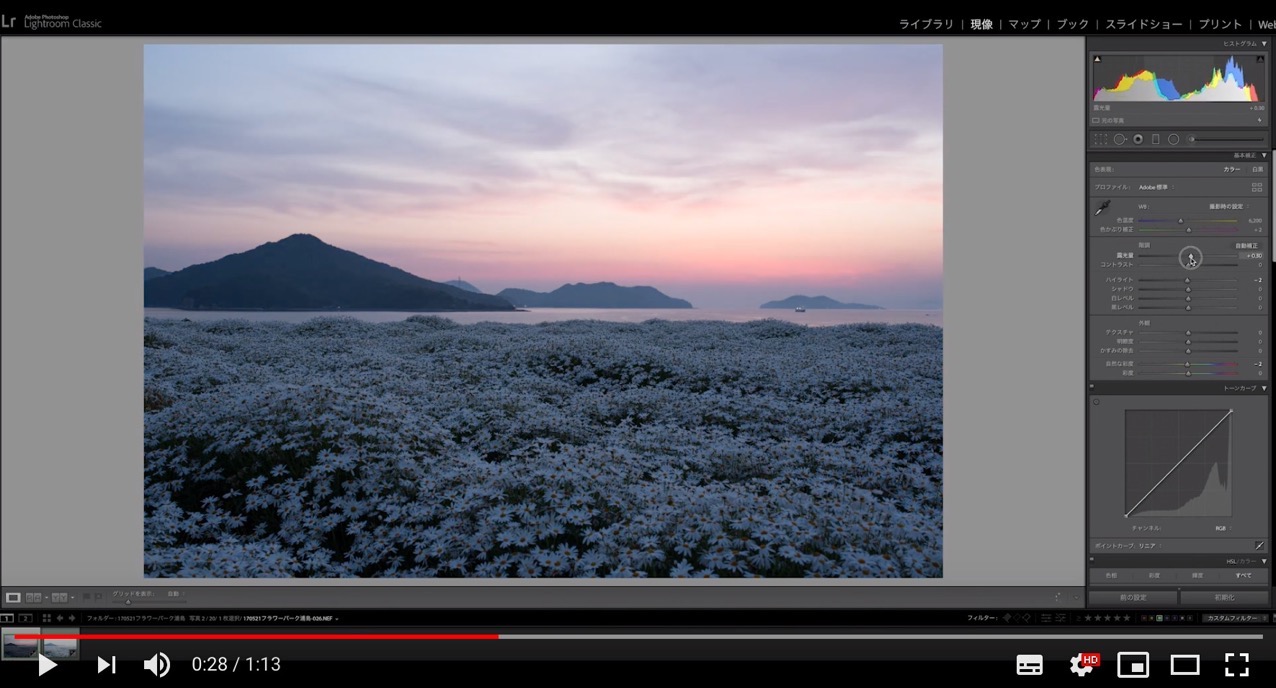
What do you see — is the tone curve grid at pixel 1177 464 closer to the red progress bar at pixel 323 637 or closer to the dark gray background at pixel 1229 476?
the dark gray background at pixel 1229 476

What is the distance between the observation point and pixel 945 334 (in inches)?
172

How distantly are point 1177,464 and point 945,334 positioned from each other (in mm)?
1663

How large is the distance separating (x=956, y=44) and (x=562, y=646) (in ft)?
15.5

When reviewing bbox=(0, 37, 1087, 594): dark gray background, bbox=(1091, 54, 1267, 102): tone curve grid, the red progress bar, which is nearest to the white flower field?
bbox=(0, 37, 1087, 594): dark gray background

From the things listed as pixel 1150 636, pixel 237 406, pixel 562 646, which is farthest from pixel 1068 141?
pixel 237 406

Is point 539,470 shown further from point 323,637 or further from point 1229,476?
point 1229,476

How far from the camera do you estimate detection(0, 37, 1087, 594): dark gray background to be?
4293 mm

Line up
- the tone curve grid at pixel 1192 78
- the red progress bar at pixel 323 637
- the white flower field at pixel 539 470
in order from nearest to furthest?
the red progress bar at pixel 323 637
the tone curve grid at pixel 1192 78
the white flower field at pixel 539 470

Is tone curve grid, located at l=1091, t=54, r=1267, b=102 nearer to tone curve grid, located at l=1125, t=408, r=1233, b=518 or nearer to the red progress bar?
tone curve grid, located at l=1125, t=408, r=1233, b=518
